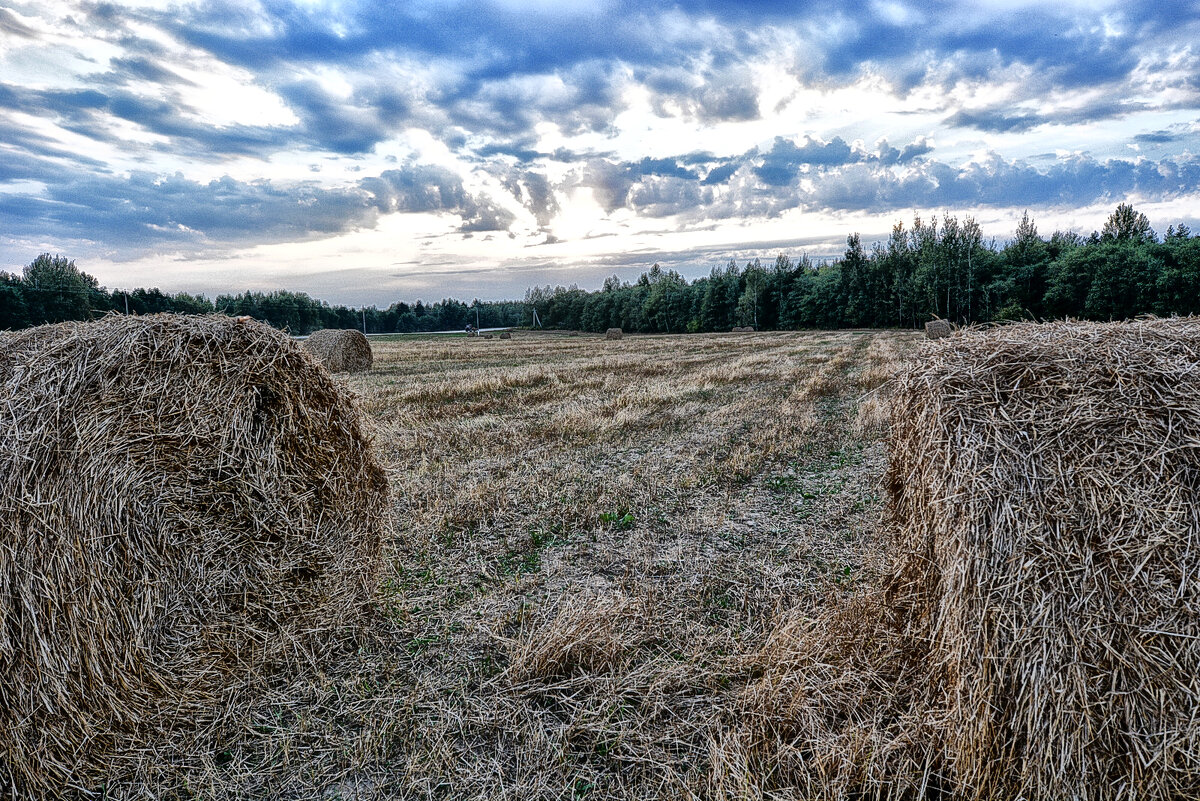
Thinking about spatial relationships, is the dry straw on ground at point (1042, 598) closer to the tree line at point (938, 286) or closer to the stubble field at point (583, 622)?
the stubble field at point (583, 622)

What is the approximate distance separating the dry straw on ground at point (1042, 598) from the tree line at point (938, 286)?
28.1m

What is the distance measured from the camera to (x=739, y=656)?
3795mm

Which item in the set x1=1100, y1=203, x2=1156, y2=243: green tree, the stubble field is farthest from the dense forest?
the stubble field

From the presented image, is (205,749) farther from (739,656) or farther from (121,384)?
(739,656)

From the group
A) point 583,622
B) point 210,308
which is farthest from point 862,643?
point 210,308

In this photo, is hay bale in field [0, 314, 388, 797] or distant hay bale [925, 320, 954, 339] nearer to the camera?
hay bale in field [0, 314, 388, 797]

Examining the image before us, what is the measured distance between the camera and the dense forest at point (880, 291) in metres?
44.0

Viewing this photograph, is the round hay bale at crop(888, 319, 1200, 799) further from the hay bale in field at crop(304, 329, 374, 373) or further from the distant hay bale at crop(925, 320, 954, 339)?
the distant hay bale at crop(925, 320, 954, 339)

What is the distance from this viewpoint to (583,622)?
159 inches

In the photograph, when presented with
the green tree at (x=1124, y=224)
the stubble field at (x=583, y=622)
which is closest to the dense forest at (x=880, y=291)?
the green tree at (x=1124, y=224)

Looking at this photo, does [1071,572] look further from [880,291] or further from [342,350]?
[880,291]

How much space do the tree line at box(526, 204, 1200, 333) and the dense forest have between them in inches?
4.7

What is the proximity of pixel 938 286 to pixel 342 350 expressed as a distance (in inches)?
2112

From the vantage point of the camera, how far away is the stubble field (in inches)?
120
